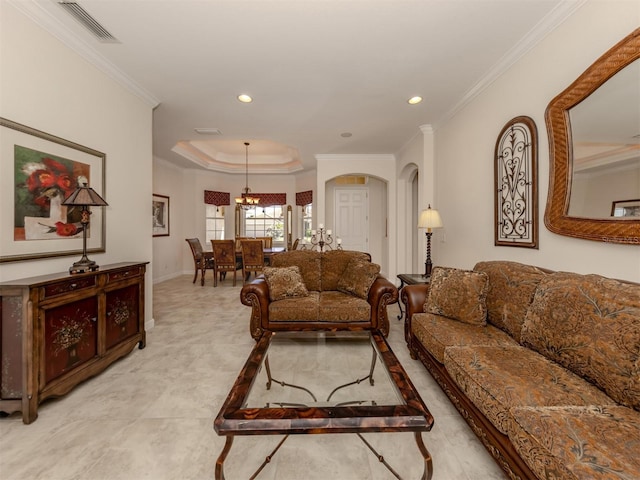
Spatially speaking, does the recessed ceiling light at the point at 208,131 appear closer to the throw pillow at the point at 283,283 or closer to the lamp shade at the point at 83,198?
the lamp shade at the point at 83,198

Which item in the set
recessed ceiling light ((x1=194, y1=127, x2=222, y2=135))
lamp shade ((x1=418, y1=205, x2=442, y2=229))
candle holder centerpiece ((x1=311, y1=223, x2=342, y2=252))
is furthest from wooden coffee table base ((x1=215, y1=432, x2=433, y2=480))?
recessed ceiling light ((x1=194, y1=127, x2=222, y2=135))

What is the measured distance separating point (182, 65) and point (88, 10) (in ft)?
2.43

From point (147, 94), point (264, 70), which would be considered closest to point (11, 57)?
point (147, 94)

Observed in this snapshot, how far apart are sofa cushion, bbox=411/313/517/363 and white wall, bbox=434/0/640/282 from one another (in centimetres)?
73

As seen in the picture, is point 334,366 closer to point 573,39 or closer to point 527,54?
point 573,39

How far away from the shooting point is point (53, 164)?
222 centimetres

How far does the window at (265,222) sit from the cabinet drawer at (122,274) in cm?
534

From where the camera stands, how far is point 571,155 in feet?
6.42

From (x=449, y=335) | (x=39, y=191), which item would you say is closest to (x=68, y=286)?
(x=39, y=191)

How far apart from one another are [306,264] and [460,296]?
1.79 metres

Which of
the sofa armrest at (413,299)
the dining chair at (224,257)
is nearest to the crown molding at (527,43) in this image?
the sofa armrest at (413,299)

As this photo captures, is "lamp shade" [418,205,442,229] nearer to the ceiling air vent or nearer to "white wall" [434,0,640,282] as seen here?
"white wall" [434,0,640,282]

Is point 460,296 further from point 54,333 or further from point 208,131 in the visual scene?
point 208,131

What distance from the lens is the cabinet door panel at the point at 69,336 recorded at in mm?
1871
